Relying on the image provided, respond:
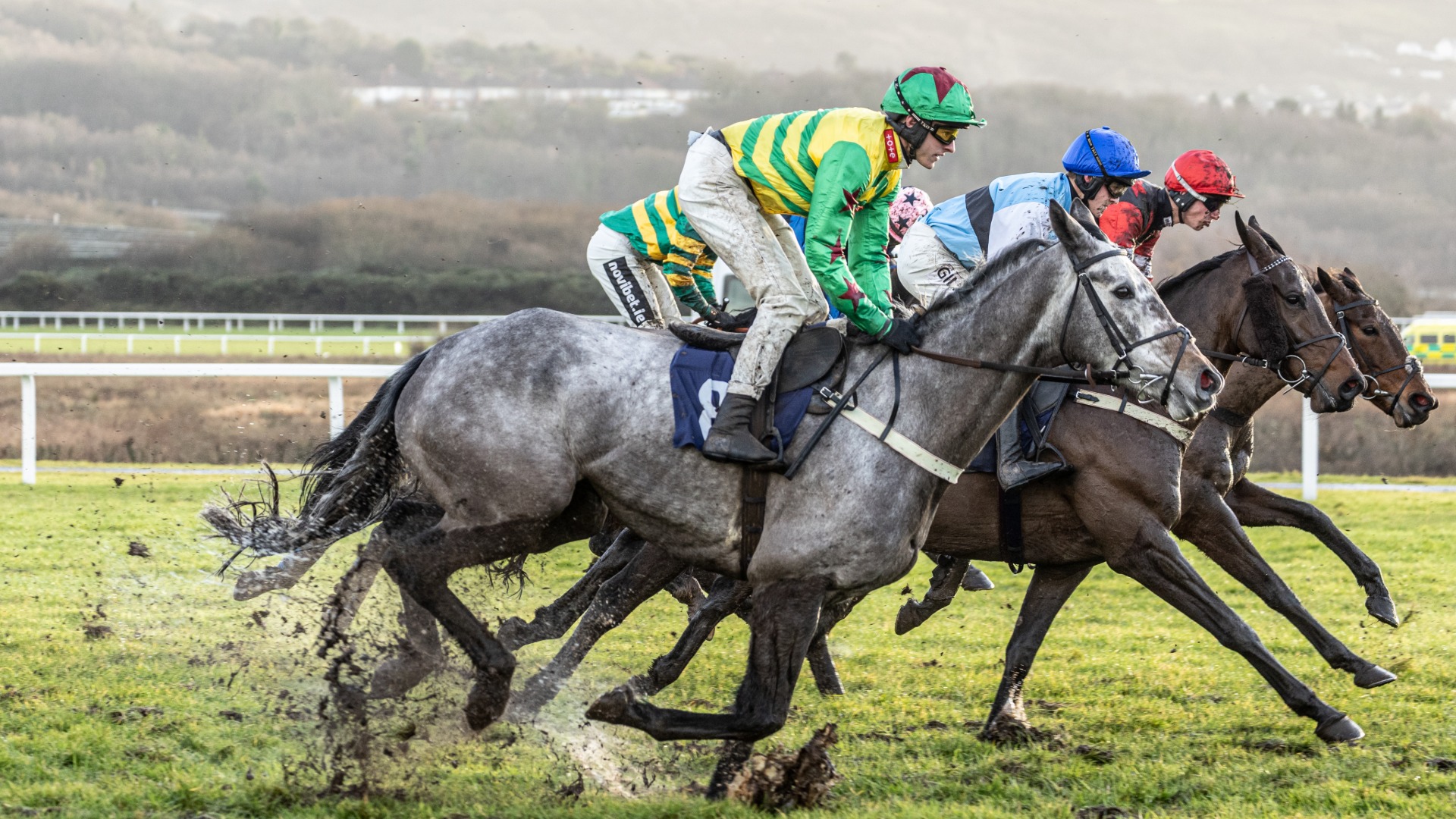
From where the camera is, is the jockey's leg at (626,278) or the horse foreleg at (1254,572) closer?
the horse foreleg at (1254,572)

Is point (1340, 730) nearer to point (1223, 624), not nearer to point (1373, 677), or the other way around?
point (1373, 677)

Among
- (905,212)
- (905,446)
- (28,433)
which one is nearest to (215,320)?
(28,433)

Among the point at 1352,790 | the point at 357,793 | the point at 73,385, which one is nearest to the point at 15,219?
the point at 73,385

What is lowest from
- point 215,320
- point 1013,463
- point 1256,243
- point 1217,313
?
point 215,320

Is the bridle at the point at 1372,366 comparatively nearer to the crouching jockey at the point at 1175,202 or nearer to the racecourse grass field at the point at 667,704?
the crouching jockey at the point at 1175,202

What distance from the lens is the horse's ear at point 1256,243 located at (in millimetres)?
5012

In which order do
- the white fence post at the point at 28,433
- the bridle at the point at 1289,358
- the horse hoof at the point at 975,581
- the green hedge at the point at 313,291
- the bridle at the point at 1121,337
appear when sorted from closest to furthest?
the bridle at the point at 1121,337, the bridle at the point at 1289,358, the horse hoof at the point at 975,581, the white fence post at the point at 28,433, the green hedge at the point at 313,291

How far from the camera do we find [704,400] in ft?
12.4

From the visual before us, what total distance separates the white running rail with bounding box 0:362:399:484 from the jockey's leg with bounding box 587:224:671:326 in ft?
17.1

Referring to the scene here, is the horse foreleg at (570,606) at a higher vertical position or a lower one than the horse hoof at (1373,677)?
lower

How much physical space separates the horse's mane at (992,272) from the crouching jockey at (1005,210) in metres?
Result: 0.72

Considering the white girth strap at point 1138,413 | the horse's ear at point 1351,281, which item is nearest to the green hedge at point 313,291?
the horse's ear at point 1351,281

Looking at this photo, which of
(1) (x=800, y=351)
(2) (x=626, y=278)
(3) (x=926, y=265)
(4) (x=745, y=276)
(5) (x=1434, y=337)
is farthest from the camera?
(5) (x=1434, y=337)

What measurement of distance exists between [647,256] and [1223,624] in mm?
2648
